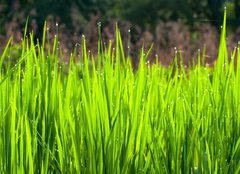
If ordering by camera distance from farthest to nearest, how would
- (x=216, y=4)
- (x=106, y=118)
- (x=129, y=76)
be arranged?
1. (x=216, y=4)
2. (x=129, y=76)
3. (x=106, y=118)

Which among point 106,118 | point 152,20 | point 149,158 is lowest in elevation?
point 149,158

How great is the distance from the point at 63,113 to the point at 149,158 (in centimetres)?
36

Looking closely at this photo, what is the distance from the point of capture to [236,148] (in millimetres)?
2025

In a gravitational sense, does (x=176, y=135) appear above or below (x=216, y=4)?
below

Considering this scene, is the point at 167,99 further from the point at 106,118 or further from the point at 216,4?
the point at 216,4

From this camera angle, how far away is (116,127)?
6.45 feet

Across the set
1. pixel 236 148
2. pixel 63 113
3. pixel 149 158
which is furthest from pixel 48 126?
pixel 236 148

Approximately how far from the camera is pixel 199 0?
27.7 meters

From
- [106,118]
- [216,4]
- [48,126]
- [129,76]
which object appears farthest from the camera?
[216,4]

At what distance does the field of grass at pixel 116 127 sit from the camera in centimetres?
195

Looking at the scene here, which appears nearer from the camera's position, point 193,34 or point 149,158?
point 149,158

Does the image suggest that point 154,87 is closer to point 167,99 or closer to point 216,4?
point 167,99

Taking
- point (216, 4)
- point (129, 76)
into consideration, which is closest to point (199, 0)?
point (216, 4)

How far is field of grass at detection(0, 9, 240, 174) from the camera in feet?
6.41
